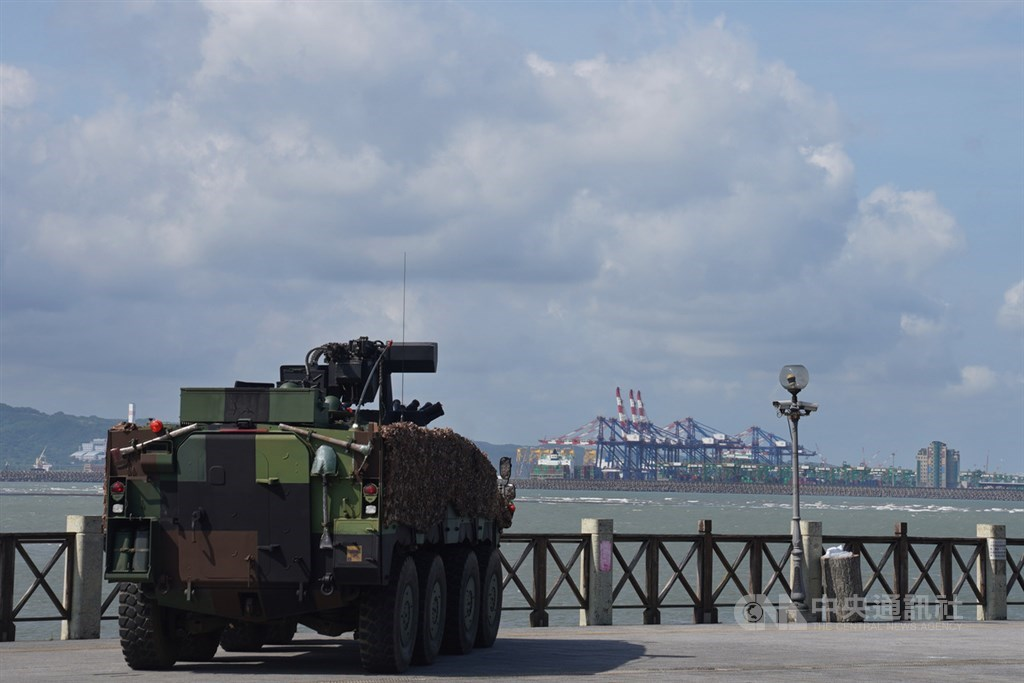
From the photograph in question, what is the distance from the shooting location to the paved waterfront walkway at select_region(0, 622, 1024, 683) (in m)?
14.8

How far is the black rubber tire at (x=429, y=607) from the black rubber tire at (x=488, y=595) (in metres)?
1.94

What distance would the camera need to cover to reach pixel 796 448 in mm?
25375

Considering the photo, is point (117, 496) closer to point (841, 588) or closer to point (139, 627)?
point (139, 627)

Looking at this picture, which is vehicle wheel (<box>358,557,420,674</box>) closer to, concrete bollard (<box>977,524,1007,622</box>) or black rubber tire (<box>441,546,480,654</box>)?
black rubber tire (<box>441,546,480,654</box>)

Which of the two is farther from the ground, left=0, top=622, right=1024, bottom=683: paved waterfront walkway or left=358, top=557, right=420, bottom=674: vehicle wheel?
left=358, top=557, right=420, bottom=674: vehicle wheel

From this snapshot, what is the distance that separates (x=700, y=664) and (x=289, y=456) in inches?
201

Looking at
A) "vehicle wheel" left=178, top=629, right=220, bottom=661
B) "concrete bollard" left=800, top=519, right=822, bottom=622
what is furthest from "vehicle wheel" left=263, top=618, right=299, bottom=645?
"concrete bollard" left=800, top=519, right=822, bottom=622

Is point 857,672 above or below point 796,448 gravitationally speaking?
below

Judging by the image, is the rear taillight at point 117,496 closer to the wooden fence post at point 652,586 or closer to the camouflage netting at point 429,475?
the camouflage netting at point 429,475

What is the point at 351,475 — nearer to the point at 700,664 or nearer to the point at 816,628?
the point at 700,664

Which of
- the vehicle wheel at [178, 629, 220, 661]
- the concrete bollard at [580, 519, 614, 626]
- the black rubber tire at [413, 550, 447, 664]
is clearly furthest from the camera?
the concrete bollard at [580, 519, 614, 626]

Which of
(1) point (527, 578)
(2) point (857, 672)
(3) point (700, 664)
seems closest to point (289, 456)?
(3) point (700, 664)

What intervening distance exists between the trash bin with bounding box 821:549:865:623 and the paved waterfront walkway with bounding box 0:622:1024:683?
8.16 feet

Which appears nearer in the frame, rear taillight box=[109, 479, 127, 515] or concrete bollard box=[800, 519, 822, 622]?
rear taillight box=[109, 479, 127, 515]
